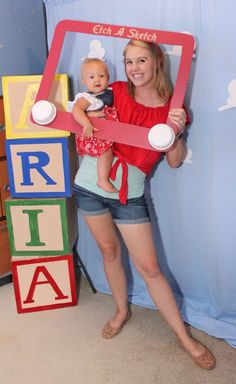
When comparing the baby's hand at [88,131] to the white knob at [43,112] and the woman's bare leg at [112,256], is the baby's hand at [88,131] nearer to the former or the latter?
the white knob at [43,112]

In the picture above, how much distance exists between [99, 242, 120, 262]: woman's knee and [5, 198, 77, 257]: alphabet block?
225mm

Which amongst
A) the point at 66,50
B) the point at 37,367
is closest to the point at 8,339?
the point at 37,367

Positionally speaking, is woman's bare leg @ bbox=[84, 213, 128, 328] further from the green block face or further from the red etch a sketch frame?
the red etch a sketch frame

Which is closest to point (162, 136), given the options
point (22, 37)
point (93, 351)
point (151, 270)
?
point (151, 270)

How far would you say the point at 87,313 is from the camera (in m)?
1.82

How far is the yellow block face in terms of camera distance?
64.6 inches

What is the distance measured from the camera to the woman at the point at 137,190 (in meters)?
1.37

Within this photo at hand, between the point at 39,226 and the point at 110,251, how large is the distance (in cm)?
36

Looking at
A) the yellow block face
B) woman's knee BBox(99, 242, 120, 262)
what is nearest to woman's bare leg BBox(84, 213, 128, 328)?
woman's knee BBox(99, 242, 120, 262)

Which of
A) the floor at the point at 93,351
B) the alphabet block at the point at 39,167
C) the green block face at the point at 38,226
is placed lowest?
the floor at the point at 93,351

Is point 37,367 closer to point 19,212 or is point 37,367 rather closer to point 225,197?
point 19,212

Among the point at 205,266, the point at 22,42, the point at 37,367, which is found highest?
the point at 22,42

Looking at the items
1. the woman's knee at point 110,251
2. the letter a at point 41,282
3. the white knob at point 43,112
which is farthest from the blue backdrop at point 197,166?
the white knob at point 43,112

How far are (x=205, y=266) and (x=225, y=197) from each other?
1.05 ft
